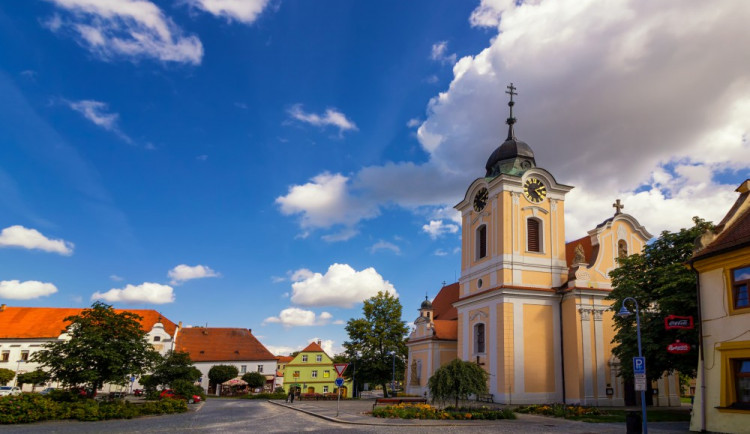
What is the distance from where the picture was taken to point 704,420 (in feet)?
54.9

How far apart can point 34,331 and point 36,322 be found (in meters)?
1.79

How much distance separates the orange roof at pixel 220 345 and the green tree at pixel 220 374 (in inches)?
215

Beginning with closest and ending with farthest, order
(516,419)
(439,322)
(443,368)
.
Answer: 1. (516,419)
2. (443,368)
3. (439,322)

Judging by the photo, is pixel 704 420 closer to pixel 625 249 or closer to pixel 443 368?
pixel 443 368

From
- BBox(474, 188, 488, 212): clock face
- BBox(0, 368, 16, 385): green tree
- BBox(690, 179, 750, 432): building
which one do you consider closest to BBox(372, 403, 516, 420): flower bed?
BBox(690, 179, 750, 432): building

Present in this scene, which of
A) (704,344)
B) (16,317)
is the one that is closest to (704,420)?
(704,344)

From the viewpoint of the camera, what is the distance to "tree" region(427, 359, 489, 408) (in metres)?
25.0

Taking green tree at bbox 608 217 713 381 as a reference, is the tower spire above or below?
above

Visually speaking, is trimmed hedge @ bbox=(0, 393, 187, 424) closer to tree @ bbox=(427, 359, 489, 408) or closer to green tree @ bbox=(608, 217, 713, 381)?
tree @ bbox=(427, 359, 489, 408)

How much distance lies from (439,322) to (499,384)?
45.8 feet

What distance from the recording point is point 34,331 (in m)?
64.8

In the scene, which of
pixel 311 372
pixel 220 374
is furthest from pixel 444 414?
pixel 311 372

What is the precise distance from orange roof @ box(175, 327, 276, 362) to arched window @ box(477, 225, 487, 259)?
47.7 m

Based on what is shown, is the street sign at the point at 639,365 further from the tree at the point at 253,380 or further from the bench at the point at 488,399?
the tree at the point at 253,380
